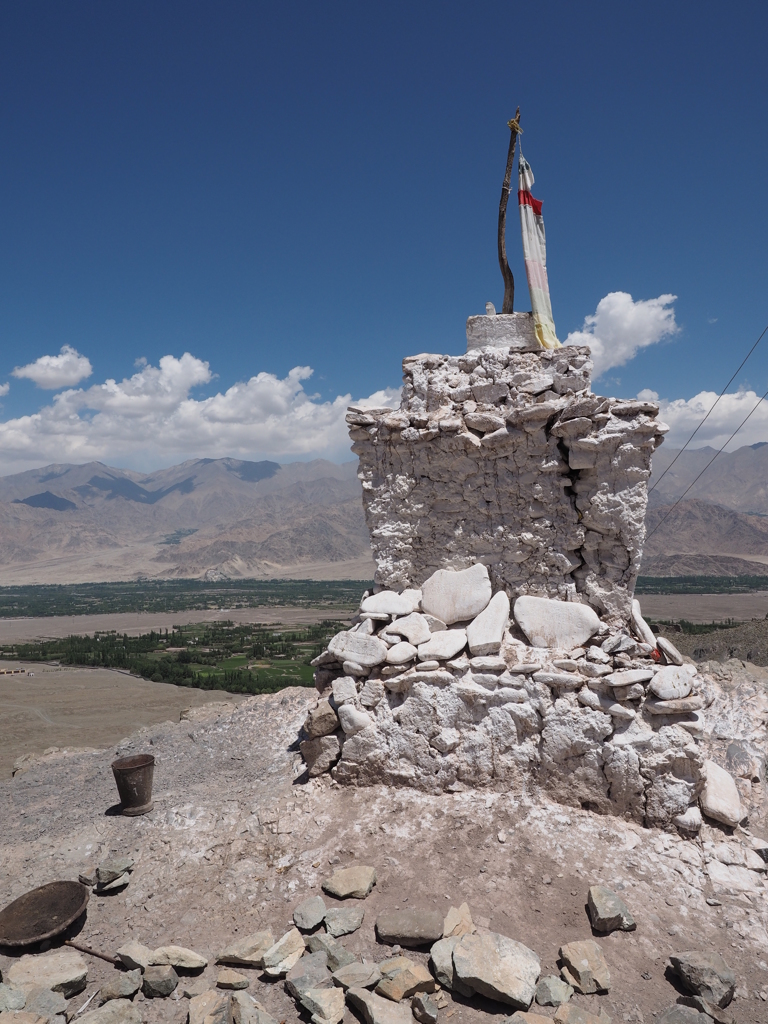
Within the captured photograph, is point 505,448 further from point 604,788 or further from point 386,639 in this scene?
point 604,788

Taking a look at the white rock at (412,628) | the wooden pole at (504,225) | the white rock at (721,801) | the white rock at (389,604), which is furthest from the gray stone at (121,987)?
the wooden pole at (504,225)

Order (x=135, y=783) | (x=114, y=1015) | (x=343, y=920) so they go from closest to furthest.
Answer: (x=114, y=1015) < (x=343, y=920) < (x=135, y=783)

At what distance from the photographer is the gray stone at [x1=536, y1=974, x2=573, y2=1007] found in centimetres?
374

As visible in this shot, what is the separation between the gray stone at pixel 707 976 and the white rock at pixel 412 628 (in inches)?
129

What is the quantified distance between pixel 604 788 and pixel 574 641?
1.39 m

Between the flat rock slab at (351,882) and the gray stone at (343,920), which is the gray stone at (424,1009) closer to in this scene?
the gray stone at (343,920)

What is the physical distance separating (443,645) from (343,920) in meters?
2.57

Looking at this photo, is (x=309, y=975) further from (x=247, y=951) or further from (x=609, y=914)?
(x=609, y=914)

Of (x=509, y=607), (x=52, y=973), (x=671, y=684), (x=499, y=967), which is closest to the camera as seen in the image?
(x=499, y=967)

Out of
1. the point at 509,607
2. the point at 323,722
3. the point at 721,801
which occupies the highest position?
the point at 509,607

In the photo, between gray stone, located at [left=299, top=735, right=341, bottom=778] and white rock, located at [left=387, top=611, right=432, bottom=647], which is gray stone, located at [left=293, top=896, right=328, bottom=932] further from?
white rock, located at [left=387, top=611, right=432, bottom=647]

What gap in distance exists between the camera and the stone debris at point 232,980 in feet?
13.2

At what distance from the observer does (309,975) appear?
4027 mm

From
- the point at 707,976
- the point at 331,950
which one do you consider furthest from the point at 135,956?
the point at 707,976
